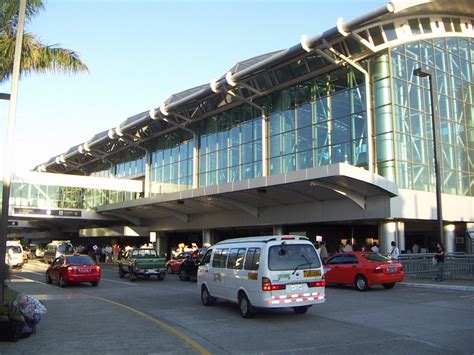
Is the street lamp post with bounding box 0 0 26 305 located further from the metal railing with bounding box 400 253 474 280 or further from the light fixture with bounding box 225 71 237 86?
the light fixture with bounding box 225 71 237 86

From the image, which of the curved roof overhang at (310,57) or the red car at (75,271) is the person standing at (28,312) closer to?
the red car at (75,271)

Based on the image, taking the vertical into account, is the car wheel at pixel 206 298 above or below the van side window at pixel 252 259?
below

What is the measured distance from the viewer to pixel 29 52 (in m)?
16.5

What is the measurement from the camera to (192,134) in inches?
1783

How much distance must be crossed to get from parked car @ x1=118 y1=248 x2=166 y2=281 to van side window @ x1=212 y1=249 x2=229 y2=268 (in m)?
12.0

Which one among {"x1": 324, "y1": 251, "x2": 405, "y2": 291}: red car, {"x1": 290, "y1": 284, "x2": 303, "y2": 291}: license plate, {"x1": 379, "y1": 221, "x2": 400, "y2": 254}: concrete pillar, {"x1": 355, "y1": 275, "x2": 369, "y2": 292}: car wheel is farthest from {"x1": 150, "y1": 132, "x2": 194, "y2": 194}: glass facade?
{"x1": 290, "y1": 284, "x2": 303, "y2": 291}: license plate

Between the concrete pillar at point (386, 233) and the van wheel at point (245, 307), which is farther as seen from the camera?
the concrete pillar at point (386, 233)

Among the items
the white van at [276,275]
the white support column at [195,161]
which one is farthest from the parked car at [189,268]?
the white support column at [195,161]

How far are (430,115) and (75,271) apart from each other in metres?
23.6

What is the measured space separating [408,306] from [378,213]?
14270mm

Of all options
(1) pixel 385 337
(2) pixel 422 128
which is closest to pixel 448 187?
(2) pixel 422 128

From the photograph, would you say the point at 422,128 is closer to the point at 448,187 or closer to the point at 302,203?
the point at 448,187

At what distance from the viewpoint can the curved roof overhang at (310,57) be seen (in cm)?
2845

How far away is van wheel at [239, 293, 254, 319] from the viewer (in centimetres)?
1236
